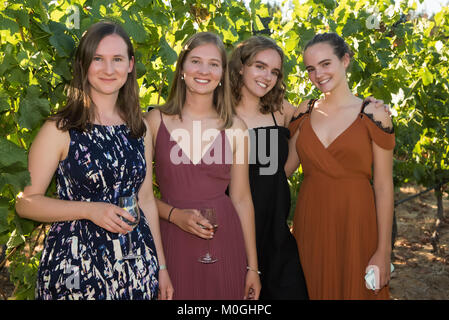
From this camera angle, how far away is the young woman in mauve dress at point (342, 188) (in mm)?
2938

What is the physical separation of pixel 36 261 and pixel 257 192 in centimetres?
158

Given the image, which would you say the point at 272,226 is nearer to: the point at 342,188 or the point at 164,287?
the point at 342,188

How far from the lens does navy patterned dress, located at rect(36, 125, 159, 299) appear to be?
83.2 inches

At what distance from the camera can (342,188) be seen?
302 centimetres

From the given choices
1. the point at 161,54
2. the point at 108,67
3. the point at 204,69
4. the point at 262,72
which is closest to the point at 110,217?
the point at 108,67

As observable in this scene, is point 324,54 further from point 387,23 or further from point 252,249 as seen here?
point 387,23

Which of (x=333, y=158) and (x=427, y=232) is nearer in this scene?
(x=333, y=158)

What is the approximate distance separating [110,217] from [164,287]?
0.63 metres

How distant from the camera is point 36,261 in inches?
126

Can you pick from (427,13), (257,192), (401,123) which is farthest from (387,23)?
(427,13)

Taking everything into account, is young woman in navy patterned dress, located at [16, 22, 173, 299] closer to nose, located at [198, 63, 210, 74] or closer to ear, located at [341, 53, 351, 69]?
nose, located at [198, 63, 210, 74]

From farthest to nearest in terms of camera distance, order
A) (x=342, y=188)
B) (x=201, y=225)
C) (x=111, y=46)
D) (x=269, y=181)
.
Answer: (x=269, y=181) → (x=342, y=188) → (x=201, y=225) → (x=111, y=46)

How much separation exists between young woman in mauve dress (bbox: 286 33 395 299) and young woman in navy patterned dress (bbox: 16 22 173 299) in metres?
1.19

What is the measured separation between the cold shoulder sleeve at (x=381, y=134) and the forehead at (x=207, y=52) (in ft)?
3.44
